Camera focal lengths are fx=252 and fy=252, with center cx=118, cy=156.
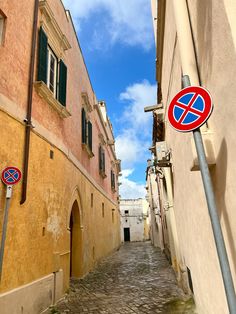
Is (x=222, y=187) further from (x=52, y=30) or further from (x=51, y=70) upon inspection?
(x=52, y=30)

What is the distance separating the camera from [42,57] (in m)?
6.42

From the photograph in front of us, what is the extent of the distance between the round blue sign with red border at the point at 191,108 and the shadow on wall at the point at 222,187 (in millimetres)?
434

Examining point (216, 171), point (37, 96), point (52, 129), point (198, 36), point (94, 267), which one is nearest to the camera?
point (216, 171)

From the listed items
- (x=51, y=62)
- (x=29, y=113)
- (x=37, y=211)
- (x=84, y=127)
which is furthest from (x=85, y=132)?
(x=37, y=211)

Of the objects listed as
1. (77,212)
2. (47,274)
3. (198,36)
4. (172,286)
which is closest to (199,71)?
(198,36)

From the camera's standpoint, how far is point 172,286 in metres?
6.99

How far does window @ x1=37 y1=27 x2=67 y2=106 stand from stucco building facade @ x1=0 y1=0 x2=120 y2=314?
0.03 m

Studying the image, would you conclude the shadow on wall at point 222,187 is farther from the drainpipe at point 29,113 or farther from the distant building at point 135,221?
the distant building at point 135,221

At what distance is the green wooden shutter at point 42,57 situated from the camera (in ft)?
20.5

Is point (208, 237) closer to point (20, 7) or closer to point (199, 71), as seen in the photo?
point (199, 71)

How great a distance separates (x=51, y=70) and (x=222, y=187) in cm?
642

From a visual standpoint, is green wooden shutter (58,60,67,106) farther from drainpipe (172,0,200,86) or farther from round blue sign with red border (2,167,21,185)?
drainpipe (172,0,200,86)

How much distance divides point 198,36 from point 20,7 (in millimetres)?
4629

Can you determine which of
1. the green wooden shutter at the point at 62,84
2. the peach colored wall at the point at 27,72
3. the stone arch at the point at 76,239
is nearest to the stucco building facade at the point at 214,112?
the peach colored wall at the point at 27,72
